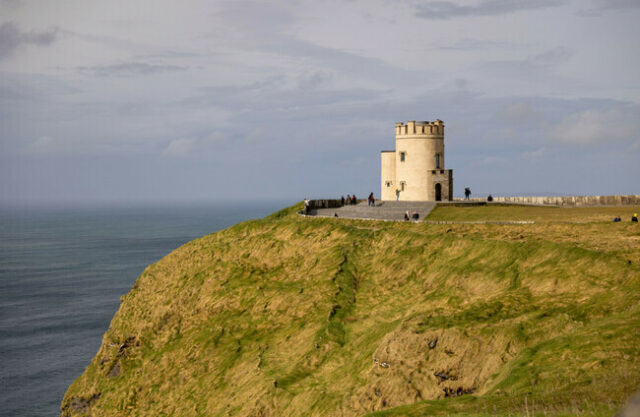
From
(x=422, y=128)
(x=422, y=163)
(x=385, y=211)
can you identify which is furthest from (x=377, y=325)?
→ (x=422, y=128)

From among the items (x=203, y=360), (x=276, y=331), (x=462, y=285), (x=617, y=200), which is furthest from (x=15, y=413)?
(x=617, y=200)

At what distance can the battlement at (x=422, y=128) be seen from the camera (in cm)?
6838

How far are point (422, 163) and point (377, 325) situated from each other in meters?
35.5

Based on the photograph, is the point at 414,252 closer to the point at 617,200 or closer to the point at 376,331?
the point at 376,331

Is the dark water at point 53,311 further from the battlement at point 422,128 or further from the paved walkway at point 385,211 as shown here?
the battlement at point 422,128

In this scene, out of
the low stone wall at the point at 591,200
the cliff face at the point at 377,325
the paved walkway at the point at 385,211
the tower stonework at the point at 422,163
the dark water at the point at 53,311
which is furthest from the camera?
the tower stonework at the point at 422,163

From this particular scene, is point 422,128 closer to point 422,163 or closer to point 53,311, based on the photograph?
point 422,163

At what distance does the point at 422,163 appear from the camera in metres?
68.3

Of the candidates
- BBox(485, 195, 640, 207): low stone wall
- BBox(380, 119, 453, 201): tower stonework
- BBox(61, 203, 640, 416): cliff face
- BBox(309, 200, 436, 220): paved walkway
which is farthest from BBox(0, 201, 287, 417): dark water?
BBox(485, 195, 640, 207): low stone wall

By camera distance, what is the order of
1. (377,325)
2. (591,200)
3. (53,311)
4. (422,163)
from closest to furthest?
(377,325)
(591,200)
(422,163)
(53,311)

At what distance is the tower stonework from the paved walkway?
2.12 m

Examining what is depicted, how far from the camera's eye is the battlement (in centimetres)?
6838

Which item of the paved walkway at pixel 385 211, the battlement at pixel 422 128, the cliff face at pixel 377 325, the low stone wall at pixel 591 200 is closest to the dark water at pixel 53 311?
the cliff face at pixel 377 325

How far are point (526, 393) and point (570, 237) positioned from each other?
2180 centimetres
